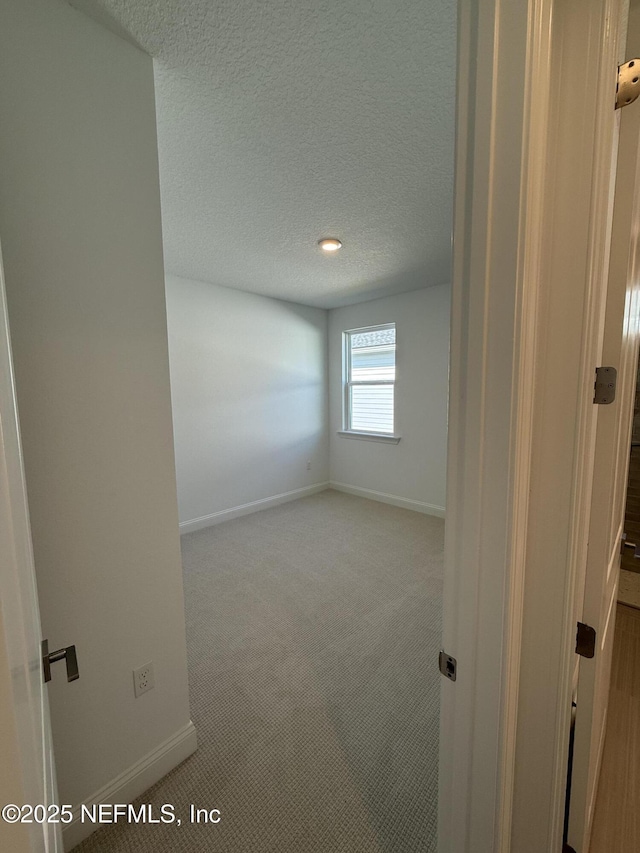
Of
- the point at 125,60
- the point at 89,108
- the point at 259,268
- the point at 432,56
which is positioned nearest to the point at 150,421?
the point at 89,108

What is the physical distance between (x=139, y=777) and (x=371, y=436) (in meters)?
3.60

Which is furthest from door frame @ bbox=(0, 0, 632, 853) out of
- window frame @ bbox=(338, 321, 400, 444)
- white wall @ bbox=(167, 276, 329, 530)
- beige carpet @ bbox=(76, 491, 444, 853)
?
window frame @ bbox=(338, 321, 400, 444)

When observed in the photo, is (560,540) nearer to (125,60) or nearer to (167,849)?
(167,849)

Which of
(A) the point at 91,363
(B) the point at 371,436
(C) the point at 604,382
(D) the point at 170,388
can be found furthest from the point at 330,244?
(B) the point at 371,436

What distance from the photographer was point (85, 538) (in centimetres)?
107

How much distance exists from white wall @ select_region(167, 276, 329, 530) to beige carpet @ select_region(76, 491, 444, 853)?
908 mm

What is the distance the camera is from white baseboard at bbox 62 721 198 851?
110 centimetres

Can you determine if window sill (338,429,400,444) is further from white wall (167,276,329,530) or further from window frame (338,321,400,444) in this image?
white wall (167,276,329,530)

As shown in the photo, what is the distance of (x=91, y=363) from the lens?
106 cm

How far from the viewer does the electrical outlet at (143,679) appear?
122 cm

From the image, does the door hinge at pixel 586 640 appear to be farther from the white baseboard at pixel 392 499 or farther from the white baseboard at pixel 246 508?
the white baseboard at pixel 246 508

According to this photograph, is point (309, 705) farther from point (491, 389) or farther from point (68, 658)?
point (491, 389)

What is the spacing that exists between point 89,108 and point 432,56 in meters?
1.09

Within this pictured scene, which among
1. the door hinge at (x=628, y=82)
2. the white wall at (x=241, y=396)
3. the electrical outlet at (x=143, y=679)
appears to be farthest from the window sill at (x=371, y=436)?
the door hinge at (x=628, y=82)
